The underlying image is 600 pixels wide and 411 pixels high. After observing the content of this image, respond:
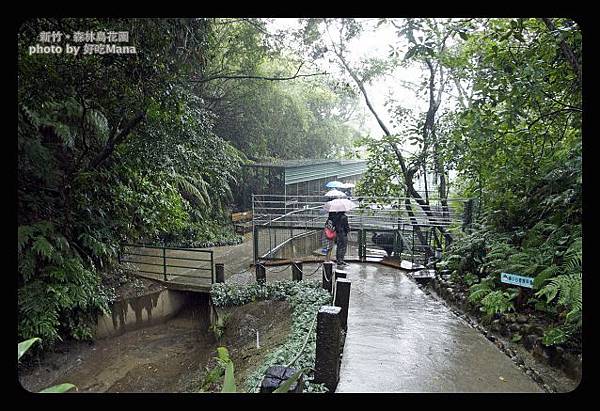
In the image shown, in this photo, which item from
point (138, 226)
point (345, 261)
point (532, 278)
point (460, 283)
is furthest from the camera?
point (345, 261)

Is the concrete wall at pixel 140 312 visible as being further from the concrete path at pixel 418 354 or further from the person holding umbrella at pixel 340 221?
the concrete path at pixel 418 354

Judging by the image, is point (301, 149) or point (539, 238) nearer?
point (539, 238)

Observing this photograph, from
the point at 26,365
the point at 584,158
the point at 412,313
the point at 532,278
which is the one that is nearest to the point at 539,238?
the point at 532,278

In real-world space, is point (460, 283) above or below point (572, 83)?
below

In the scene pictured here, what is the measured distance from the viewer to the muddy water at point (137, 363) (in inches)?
141

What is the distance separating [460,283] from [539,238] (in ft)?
4.74

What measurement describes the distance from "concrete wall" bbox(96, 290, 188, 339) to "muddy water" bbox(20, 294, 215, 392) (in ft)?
0.34

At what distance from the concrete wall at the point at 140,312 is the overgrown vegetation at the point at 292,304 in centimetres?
93

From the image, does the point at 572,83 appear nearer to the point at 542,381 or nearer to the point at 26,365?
the point at 542,381

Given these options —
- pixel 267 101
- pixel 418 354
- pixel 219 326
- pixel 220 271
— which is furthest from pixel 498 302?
pixel 267 101

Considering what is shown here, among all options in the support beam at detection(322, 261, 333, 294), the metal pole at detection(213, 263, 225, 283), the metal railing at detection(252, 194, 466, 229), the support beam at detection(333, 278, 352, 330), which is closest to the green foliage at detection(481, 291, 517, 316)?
the support beam at detection(333, 278, 352, 330)

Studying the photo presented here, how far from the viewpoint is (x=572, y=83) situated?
2.83 m

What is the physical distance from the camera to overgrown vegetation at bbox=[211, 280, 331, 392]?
2.75 m

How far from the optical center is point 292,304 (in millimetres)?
4543
